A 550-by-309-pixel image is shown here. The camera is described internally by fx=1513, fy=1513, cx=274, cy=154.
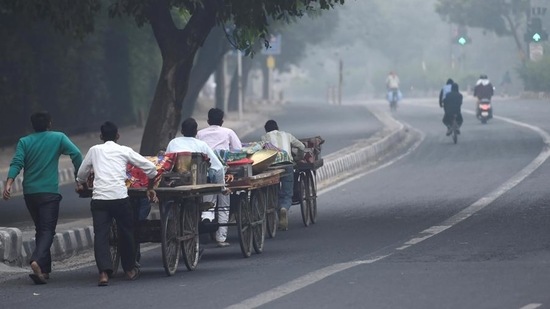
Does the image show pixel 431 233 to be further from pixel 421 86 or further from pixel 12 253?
pixel 421 86

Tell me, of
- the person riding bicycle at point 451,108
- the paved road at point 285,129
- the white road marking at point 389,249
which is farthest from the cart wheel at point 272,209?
the person riding bicycle at point 451,108

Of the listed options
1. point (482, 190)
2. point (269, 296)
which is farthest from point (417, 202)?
point (269, 296)

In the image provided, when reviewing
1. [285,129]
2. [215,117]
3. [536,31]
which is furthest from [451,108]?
[536,31]

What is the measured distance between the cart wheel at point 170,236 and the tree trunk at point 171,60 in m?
8.98

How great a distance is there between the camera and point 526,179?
2684cm

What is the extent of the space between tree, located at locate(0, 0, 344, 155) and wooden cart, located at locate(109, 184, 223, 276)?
849cm

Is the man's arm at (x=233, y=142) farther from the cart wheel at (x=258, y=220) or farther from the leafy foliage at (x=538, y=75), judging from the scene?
the leafy foliage at (x=538, y=75)

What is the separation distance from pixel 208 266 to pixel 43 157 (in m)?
2.12

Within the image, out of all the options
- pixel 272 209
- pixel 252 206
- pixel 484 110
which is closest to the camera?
pixel 252 206

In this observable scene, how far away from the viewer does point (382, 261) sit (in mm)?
15367

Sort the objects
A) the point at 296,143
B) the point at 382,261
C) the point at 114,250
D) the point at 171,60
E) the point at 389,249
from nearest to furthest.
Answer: the point at 382,261
the point at 114,250
the point at 389,249
the point at 296,143
the point at 171,60

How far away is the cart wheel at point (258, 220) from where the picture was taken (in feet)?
56.3

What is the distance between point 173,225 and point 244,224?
168 centimetres

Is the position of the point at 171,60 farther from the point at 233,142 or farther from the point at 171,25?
the point at 233,142
